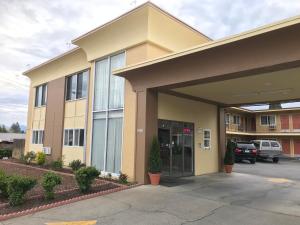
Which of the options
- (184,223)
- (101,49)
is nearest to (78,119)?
(101,49)

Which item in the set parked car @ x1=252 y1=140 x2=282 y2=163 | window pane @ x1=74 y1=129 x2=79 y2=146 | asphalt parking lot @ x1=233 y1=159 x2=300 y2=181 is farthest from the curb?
parked car @ x1=252 y1=140 x2=282 y2=163

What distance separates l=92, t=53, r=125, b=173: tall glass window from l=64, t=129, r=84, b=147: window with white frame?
159 centimetres

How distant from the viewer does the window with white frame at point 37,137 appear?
71.4 ft

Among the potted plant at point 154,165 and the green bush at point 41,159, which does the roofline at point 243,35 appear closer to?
the potted plant at point 154,165

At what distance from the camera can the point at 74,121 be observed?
17719mm

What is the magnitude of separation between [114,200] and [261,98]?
9206 millimetres

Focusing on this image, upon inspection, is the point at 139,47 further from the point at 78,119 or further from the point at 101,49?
the point at 78,119

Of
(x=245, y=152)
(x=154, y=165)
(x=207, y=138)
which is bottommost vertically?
(x=154, y=165)

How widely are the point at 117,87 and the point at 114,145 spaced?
2.81 meters

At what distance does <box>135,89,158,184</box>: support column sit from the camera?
12.3m

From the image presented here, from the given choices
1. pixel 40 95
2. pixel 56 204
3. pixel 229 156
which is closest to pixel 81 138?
pixel 56 204

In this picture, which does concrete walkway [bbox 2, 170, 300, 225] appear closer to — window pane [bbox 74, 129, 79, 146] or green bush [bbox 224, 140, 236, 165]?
green bush [bbox 224, 140, 236, 165]

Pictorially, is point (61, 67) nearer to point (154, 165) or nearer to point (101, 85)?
point (101, 85)

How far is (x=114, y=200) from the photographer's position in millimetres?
9695
